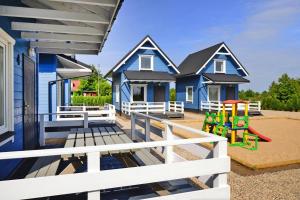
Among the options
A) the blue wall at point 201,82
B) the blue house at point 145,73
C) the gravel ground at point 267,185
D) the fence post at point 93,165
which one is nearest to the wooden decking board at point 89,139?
the fence post at point 93,165

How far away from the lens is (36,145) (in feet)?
25.8

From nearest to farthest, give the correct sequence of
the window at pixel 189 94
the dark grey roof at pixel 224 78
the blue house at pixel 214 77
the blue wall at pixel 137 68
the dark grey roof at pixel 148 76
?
1. the dark grey roof at pixel 148 76
2. the blue wall at pixel 137 68
3. the dark grey roof at pixel 224 78
4. the blue house at pixel 214 77
5. the window at pixel 189 94

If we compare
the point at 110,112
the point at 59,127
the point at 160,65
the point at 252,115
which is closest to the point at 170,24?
the point at 160,65

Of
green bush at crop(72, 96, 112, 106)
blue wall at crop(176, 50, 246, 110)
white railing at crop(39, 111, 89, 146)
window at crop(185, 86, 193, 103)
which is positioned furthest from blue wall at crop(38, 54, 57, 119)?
green bush at crop(72, 96, 112, 106)

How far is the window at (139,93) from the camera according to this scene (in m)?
21.6

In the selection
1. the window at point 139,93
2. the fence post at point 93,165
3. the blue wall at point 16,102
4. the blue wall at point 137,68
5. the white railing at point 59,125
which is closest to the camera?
the fence post at point 93,165

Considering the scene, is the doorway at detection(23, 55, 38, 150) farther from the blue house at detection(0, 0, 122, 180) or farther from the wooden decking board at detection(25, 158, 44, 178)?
the wooden decking board at detection(25, 158, 44, 178)

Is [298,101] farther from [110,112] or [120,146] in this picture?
[120,146]

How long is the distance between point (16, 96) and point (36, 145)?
3161 millimetres

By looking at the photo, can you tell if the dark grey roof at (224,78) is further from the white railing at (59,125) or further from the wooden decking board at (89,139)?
the wooden decking board at (89,139)

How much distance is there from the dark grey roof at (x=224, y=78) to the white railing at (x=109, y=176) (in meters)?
19.2

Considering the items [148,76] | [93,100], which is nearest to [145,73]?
[148,76]

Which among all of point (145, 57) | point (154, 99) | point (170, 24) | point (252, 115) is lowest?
point (252, 115)

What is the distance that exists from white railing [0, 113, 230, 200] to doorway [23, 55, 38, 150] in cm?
434
